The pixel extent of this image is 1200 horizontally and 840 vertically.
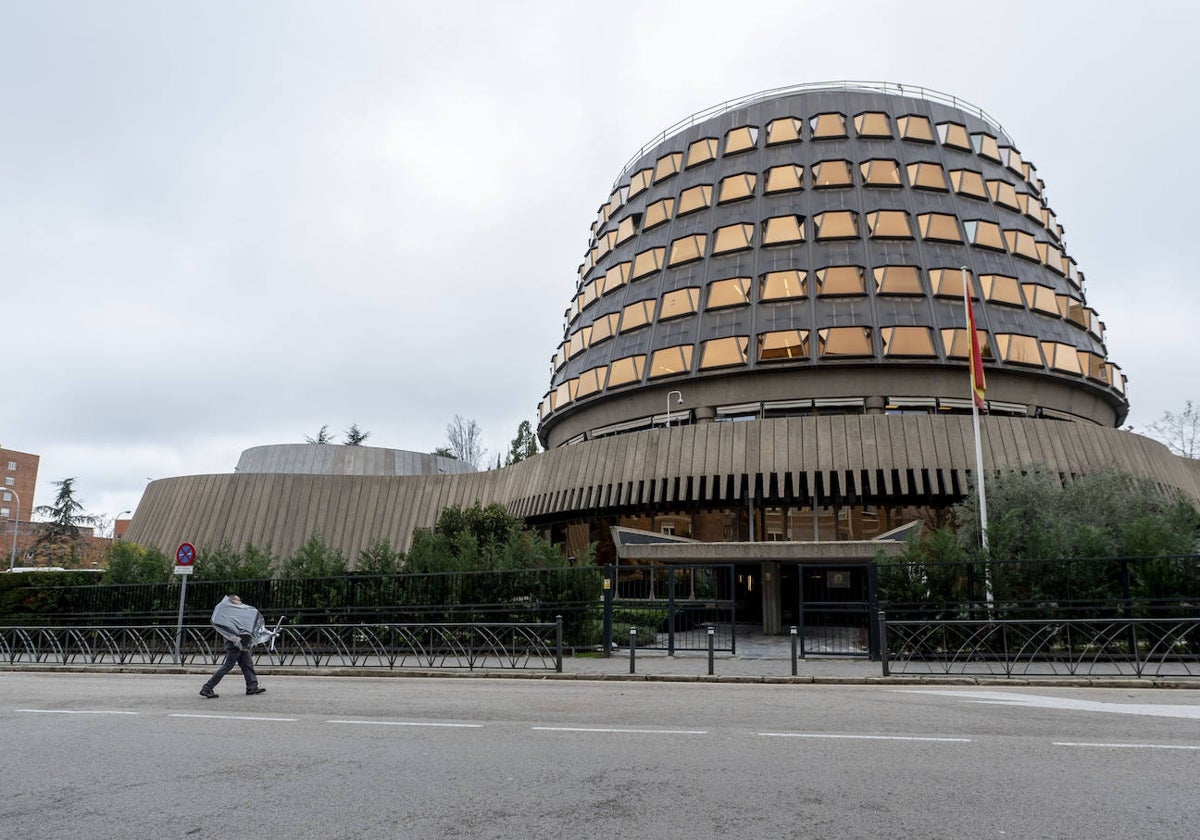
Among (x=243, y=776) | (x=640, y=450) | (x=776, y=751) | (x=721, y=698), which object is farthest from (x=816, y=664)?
(x=640, y=450)

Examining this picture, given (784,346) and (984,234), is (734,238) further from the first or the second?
(984,234)

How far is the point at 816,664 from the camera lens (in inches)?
763

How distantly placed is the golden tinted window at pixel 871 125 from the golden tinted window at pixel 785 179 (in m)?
4.30

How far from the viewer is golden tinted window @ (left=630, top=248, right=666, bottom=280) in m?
45.0

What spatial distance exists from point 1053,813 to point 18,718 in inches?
523

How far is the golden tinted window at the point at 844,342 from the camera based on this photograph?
121ft

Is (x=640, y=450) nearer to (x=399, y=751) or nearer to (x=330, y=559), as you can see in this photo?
(x=330, y=559)

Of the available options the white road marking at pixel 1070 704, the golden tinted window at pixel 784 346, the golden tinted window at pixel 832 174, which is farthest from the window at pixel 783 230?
the white road marking at pixel 1070 704

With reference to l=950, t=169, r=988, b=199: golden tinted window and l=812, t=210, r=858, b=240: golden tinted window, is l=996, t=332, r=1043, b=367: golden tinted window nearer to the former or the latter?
l=812, t=210, r=858, b=240: golden tinted window

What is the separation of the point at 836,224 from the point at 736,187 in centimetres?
642

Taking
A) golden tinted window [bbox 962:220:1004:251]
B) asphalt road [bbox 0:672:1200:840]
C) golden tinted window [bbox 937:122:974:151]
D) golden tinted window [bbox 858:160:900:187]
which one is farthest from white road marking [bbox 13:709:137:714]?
golden tinted window [bbox 937:122:974:151]

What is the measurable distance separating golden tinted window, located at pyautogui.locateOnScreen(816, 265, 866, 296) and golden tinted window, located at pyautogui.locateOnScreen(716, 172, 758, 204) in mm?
7569

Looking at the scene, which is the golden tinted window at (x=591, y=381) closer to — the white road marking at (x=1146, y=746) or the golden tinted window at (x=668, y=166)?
the golden tinted window at (x=668, y=166)

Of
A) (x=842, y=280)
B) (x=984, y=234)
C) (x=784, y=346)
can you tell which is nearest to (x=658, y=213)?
(x=842, y=280)
